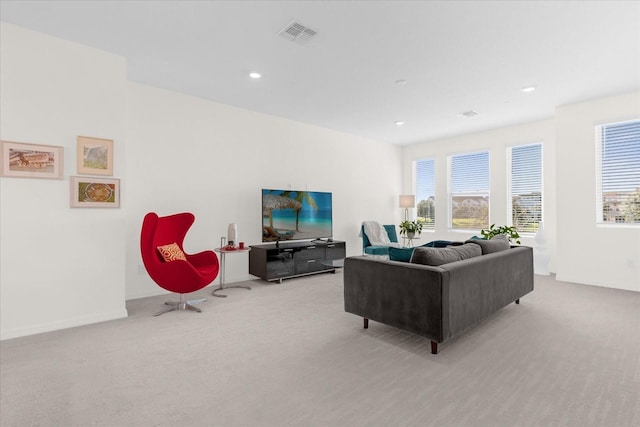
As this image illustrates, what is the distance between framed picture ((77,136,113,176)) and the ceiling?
95cm

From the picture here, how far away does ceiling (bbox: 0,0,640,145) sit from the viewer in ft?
8.41

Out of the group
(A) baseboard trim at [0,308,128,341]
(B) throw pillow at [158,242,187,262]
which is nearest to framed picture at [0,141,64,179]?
(B) throw pillow at [158,242,187,262]

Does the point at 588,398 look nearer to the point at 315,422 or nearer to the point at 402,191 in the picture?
the point at 315,422

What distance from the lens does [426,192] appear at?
746 cm

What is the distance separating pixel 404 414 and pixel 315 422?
0.49 meters

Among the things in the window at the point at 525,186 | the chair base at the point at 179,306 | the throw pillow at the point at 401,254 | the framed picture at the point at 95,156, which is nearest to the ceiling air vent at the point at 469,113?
the window at the point at 525,186

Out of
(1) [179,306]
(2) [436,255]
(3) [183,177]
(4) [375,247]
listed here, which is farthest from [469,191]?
(1) [179,306]

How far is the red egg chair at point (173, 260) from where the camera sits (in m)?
3.33

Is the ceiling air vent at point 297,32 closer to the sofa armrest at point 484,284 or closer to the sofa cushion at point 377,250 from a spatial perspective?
the sofa armrest at point 484,284

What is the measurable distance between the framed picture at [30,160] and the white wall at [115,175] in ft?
0.21

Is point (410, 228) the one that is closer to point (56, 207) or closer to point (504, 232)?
point (504, 232)

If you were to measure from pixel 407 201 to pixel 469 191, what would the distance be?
4.21ft

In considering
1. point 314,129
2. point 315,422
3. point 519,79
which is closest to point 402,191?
point 314,129

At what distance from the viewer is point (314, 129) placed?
19.8ft
